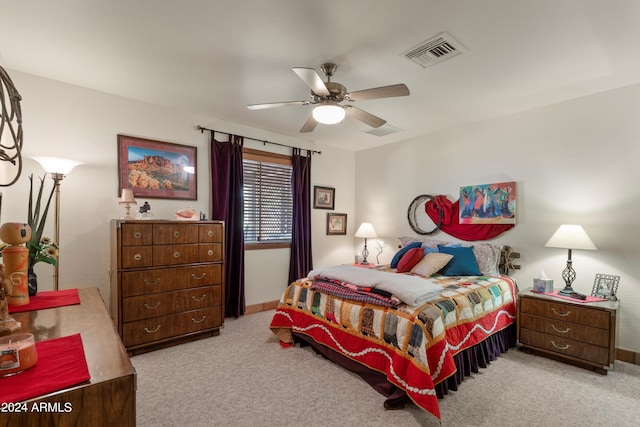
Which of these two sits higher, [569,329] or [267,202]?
[267,202]

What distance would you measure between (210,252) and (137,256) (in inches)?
27.5

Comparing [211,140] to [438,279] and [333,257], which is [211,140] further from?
[438,279]

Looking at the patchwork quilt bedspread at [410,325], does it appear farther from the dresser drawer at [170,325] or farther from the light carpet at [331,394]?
the dresser drawer at [170,325]

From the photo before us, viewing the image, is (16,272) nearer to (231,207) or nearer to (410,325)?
(410,325)

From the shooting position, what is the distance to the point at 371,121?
2.68m

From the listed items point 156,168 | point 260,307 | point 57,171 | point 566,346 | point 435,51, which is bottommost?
point 260,307

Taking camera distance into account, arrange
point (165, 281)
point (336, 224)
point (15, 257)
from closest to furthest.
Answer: point (15, 257) < point (165, 281) < point (336, 224)

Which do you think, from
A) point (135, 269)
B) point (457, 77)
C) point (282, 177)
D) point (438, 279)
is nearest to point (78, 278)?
point (135, 269)

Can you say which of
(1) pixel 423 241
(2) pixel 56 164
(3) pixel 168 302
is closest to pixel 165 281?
(3) pixel 168 302

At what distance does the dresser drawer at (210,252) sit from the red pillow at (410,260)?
2101mm

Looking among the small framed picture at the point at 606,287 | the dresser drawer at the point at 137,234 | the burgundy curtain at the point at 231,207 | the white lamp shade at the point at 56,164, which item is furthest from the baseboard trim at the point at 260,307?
the small framed picture at the point at 606,287

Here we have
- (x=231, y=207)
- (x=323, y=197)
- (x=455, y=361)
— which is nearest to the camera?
(x=455, y=361)

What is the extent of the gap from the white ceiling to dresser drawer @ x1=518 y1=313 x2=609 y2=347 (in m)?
2.24

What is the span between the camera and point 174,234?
306 cm
